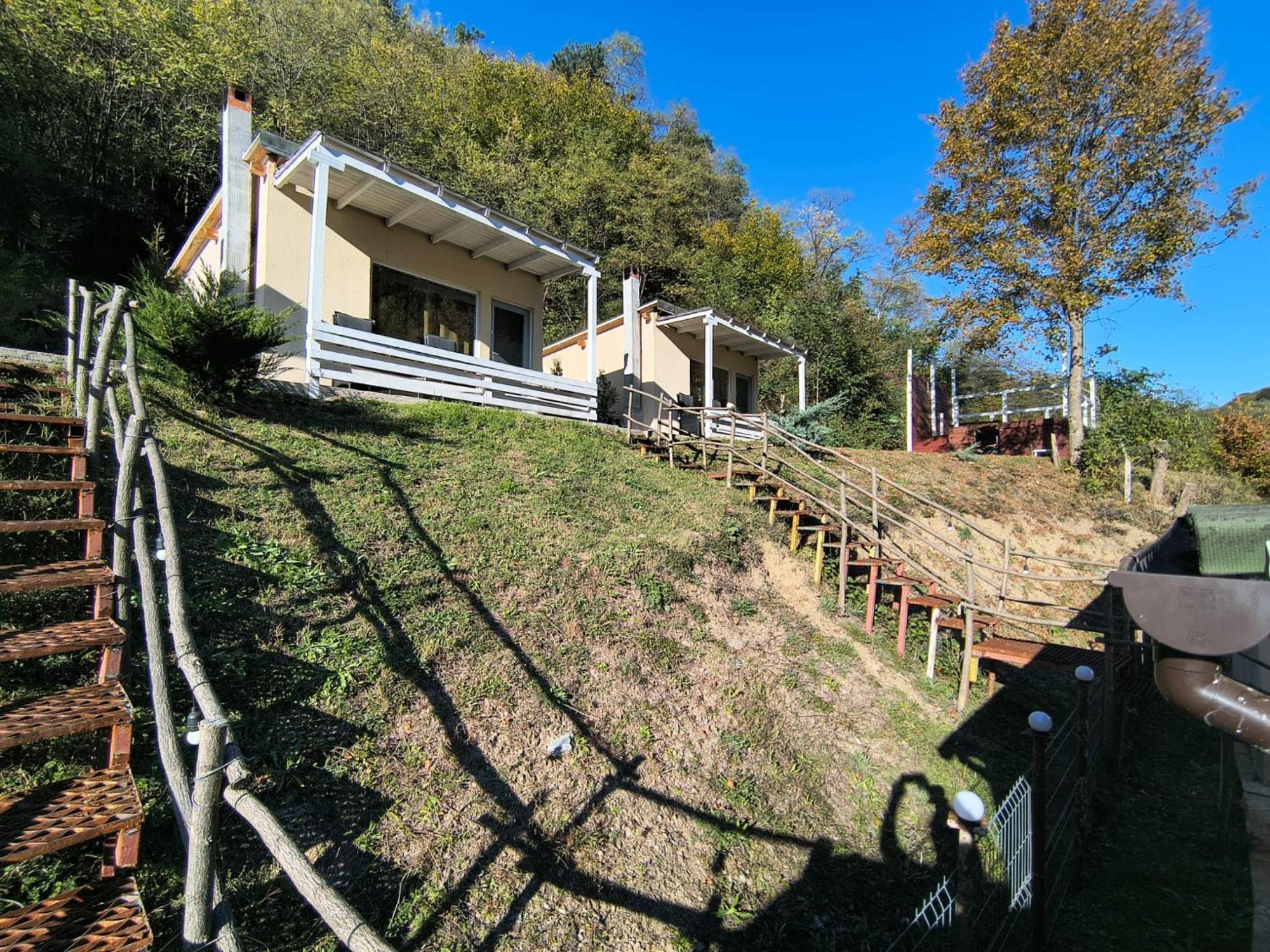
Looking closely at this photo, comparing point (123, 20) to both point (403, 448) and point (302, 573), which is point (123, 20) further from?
point (302, 573)

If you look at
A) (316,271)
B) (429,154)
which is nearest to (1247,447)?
(316,271)

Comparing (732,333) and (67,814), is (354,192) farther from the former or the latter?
(732,333)

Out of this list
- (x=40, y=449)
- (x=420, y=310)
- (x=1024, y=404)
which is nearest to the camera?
(x=40, y=449)

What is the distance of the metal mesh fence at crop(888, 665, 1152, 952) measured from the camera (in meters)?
3.37

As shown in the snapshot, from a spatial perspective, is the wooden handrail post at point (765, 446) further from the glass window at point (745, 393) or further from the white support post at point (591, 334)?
the glass window at point (745, 393)

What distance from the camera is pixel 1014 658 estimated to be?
19.4ft

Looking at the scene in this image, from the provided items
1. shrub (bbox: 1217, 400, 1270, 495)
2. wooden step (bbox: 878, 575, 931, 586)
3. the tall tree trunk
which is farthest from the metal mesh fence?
shrub (bbox: 1217, 400, 1270, 495)

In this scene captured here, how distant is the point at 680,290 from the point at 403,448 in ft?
68.6

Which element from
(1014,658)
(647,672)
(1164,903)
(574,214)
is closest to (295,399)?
(647,672)

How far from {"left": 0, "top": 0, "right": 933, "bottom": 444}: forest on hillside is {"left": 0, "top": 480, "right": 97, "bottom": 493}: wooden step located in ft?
25.4

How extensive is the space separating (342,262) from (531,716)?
8.23 m

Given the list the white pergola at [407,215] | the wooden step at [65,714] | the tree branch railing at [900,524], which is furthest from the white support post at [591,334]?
the wooden step at [65,714]

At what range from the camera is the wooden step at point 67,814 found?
1.83 metres

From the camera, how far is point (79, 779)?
2232mm
